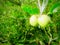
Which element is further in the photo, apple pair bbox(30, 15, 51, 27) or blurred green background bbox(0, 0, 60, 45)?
blurred green background bbox(0, 0, 60, 45)

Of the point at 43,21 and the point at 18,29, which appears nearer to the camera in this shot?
the point at 43,21

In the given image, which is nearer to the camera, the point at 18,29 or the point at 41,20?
the point at 41,20

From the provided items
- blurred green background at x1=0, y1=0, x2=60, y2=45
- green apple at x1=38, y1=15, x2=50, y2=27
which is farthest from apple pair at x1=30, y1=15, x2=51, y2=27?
blurred green background at x1=0, y1=0, x2=60, y2=45

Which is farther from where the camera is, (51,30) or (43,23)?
(51,30)

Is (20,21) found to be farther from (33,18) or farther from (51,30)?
(33,18)

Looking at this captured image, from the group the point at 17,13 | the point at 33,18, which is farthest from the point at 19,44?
the point at 33,18

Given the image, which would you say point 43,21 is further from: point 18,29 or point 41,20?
point 18,29

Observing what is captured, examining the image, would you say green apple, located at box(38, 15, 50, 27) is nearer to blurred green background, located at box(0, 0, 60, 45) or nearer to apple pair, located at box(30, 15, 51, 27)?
apple pair, located at box(30, 15, 51, 27)

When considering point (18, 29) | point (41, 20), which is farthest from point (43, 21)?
point (18, 29)

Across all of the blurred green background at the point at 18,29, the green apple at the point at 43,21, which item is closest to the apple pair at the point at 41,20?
the green apple at the point at 43,21

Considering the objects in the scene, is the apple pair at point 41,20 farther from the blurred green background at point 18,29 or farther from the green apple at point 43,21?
the blurred green background at point 18,29

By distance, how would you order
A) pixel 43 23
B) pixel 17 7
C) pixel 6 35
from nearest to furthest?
pixel 43 23 → pixel 17 7 → pixel 6 35
